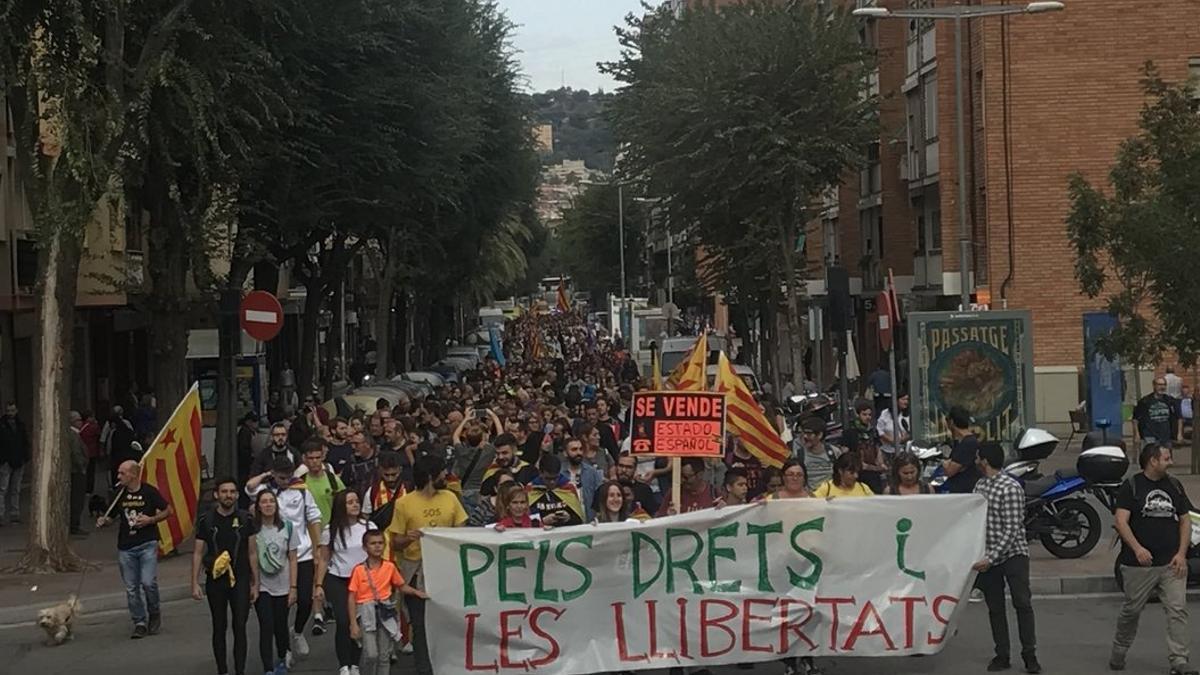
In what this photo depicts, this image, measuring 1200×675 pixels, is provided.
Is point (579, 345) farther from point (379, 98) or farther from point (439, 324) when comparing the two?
point (379, 98)

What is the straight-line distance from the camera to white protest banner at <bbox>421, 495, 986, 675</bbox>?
11672 mm

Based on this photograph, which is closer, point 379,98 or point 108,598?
point 108,598

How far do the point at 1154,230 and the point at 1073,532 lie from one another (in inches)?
286

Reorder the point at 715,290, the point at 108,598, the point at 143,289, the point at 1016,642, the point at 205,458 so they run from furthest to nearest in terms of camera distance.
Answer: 1. the point at 715,290
2. the point at 143,289
3. the point at 205,458
4. the point at 108,598
5. the point at 1016,642

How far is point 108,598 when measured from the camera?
1702 centimetres

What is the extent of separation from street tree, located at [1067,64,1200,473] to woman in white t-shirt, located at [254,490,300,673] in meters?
14.2

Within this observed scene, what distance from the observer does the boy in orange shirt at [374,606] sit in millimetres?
11305

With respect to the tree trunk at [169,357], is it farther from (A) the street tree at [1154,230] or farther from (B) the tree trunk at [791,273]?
(B) the tree trunk at [791,273]

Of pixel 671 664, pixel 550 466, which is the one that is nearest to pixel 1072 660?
pixel 671 664

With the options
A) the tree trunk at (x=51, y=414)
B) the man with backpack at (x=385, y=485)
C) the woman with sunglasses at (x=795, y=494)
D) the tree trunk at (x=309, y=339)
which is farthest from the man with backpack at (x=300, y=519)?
the tree trunk at (x=309, y=339)

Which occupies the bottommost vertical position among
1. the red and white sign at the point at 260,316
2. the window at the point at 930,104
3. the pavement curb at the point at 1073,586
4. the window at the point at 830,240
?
the pavement curb at the point at 1073,586

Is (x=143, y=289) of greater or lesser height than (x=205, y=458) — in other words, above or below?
above

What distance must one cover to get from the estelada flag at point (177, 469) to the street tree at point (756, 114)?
76.8 ft

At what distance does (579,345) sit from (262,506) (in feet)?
184
